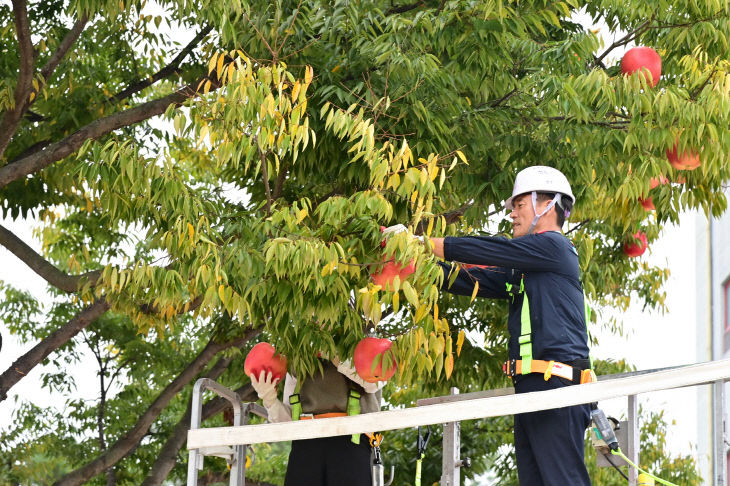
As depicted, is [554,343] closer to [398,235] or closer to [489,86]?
[398,235]

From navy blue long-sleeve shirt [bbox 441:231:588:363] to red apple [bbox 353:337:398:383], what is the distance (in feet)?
2.51

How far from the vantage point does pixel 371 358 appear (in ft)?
18.3

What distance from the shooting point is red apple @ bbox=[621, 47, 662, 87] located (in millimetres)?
6859

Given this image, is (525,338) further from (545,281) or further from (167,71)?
(167,71)

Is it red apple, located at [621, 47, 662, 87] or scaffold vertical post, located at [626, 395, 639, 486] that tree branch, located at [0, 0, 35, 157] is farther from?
scaffold vertical post, located at [626, 395, 639, 486]

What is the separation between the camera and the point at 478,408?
427cm

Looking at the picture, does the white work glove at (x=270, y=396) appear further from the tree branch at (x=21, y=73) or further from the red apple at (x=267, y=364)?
the tree branch at (x=21, y=73)

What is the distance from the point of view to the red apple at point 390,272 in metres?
5.00

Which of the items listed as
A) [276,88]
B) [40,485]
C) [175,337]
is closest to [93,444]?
[40,485]

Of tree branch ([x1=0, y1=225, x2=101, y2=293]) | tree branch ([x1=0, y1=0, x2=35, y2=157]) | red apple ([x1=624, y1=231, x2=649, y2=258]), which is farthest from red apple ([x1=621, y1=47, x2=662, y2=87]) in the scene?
tree branch ([x1=0, y1=0, x2=35, y2=157])

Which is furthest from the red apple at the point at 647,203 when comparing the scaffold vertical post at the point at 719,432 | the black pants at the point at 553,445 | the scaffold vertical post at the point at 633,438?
the scaffold vertical post at the point at 719,432

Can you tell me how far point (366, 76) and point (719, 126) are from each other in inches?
90.2

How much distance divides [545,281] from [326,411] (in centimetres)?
175

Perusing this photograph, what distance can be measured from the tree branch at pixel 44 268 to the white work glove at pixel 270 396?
231 centimetres
